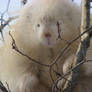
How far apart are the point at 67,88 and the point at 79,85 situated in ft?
2.08

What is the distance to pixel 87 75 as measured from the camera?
3115 mm

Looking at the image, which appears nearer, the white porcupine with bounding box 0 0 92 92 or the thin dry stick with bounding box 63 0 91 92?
the thin dry stick with bounding box 63 0 91 92

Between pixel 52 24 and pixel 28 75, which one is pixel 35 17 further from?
pixel 28 75

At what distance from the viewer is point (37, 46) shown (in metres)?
3.28

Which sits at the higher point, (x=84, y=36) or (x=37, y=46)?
(x=84, y=36)

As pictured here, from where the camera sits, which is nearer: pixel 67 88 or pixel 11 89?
pixel 67 88

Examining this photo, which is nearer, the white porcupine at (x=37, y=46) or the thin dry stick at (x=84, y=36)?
the thin dry stick at (x=84, y=36)

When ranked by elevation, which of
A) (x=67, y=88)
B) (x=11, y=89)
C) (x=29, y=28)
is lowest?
(x=11, y=89)

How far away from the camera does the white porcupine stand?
10.2ft

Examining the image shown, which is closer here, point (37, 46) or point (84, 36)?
point (84, 36)

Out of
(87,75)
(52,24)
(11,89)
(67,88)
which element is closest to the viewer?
(67,88)

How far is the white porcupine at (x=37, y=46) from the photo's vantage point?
3.11 metres

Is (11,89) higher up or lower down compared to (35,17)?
lower down

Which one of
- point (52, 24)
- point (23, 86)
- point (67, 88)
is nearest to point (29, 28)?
point (52, 24)
